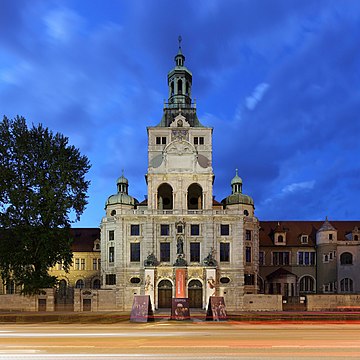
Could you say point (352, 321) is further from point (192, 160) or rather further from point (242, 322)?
point (192, 160)

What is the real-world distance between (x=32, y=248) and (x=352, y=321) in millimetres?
34604

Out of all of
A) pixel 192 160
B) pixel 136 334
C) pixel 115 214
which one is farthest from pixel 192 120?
pixel 136 334

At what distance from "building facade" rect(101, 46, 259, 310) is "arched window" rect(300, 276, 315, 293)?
12856 millimetres

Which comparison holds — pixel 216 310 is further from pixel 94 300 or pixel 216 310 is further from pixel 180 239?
pixel 180 239

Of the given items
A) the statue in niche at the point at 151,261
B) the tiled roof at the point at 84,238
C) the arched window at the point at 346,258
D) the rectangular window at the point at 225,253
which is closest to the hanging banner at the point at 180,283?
the statue in niche at the point at 151,261

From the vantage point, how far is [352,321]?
37.4 metres

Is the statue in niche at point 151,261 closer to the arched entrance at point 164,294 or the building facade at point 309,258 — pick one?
the arched entrance at point 164,294

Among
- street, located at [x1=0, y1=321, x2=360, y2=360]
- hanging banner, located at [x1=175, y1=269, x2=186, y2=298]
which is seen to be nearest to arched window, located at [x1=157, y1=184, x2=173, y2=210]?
hanging banner, located at [x1=175, y1=269, x2=186, y2=298]

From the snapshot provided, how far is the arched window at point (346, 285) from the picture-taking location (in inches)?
3120

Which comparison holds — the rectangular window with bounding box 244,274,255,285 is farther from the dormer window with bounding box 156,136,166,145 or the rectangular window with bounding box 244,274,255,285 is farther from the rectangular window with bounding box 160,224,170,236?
the dormer window with bounding box 156,136,166,145

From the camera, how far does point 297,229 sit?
86.6 metres

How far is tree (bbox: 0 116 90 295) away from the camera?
188 feet

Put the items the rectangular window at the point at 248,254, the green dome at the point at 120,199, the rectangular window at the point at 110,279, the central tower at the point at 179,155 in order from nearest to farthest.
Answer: the rectangular window at the point at 110,279 → the central tower at the point at 179,155 → the rectangular window at the point at 248,254 → the green dome at the point at 120,199

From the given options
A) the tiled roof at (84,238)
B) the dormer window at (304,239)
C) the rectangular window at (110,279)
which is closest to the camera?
the rectangular window at (110,279)
